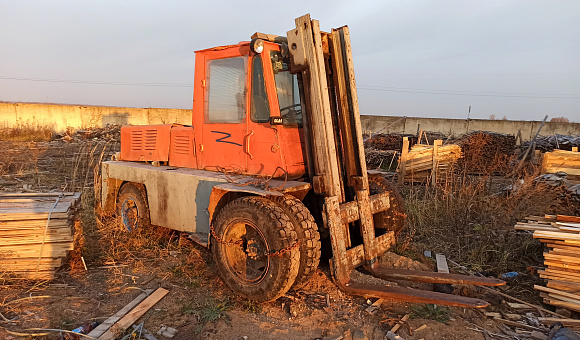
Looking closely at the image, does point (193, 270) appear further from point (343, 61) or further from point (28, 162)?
point (28, 162)

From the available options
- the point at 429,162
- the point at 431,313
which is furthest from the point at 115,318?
the point at 429,162

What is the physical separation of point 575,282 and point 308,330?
3.11 m

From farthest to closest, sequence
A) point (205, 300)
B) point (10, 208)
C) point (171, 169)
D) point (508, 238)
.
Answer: point (508, 238) < point (171, 169) < point (10, 208) < point (205, 300)

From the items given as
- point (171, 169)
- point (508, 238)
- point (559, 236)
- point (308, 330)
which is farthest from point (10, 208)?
point (508, 238)

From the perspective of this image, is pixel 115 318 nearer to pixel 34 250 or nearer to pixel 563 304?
pixel 34 250

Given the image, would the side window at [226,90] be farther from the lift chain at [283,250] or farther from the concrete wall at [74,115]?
the concrete wall at [74,115]

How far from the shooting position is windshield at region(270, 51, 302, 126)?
448 cm

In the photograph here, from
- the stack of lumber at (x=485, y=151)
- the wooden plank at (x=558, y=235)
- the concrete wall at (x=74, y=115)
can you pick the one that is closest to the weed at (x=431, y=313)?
the wooden plank at (x=558, y=235)

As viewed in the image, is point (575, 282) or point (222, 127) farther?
point (222, 127)

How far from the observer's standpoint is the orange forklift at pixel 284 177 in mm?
4012

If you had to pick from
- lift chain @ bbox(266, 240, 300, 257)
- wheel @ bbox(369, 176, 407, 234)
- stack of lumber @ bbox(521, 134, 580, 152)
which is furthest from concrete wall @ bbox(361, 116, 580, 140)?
lift chain @ bbox(266, 240, 300, 257)

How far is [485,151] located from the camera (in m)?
12.3

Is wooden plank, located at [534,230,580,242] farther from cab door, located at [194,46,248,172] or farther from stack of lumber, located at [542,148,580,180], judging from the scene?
stack of lumber, located at [542,148,580,180]

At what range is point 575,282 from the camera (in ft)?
13.8
